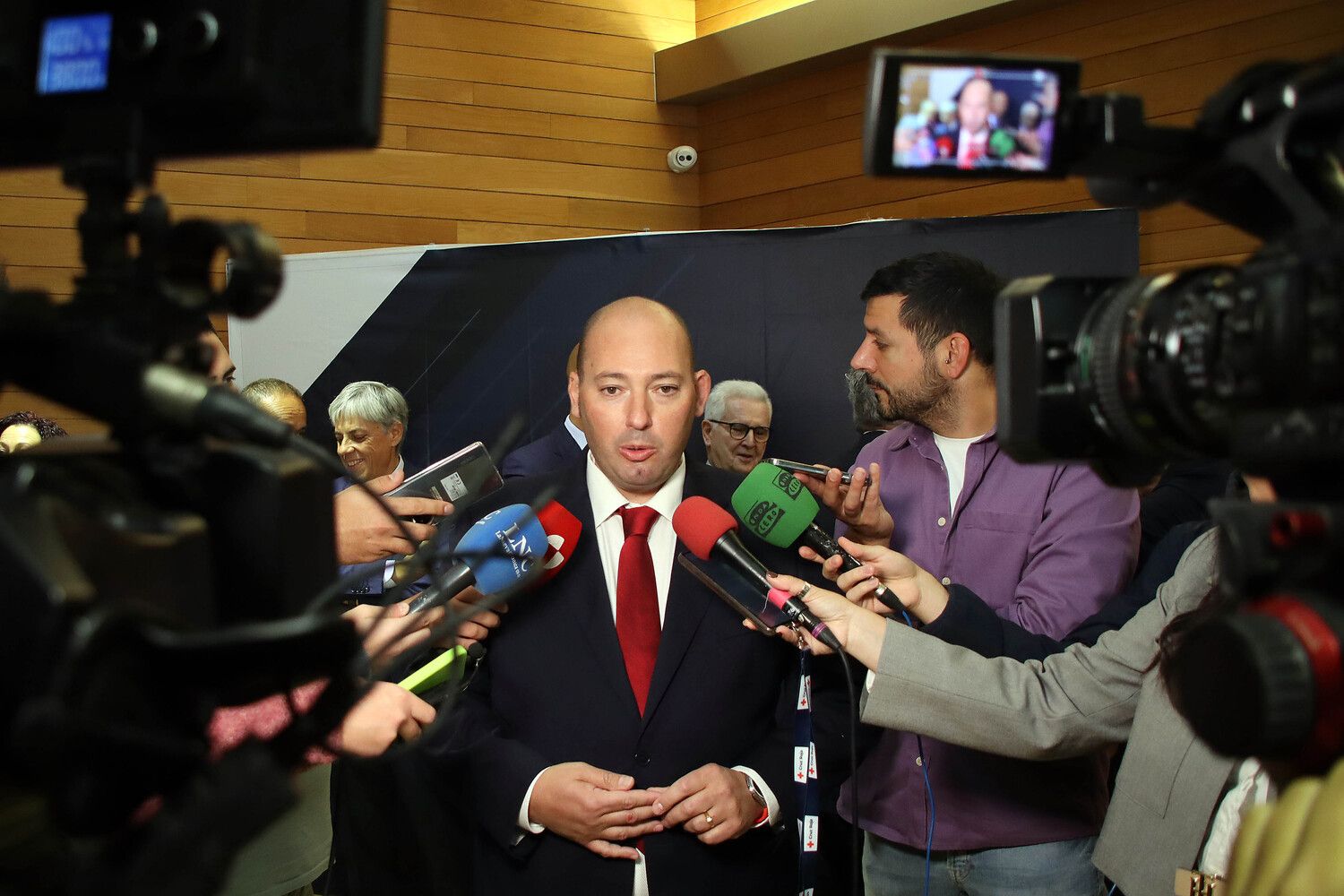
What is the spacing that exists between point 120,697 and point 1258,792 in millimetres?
1257

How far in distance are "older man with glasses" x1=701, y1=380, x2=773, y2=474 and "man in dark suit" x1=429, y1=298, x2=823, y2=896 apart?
2.08 m

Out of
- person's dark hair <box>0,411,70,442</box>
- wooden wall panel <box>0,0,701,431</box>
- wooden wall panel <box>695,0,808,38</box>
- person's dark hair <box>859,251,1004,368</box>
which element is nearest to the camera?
person's dark hair <box>859,251,1004,368</box>

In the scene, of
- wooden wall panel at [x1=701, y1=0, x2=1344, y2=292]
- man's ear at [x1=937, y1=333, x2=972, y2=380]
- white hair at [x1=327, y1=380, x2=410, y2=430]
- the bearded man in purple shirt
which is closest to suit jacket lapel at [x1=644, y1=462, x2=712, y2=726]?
the bearded man in purple shirt

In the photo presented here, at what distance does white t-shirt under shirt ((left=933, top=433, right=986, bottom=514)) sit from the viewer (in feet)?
7.75

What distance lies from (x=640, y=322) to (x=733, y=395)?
83.0 inches

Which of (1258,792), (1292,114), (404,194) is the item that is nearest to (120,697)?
(1292,114)

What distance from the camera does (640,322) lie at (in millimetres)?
2082

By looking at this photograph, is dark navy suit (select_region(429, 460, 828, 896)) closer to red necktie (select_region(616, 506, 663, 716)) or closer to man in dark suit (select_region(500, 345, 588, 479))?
red necktie (select_region(616, 506, 663, 716))

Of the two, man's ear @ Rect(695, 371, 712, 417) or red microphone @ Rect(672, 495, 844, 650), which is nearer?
red microphone @ Rect(672, 495, 844, 650)

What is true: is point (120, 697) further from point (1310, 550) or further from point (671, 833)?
point (671, 833)

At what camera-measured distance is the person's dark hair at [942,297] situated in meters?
2.46

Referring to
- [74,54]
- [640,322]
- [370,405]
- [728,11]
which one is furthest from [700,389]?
[728,11]

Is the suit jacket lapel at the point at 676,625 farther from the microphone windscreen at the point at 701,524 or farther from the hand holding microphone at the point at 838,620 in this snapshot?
the hand holding microphone at the point at 838,620

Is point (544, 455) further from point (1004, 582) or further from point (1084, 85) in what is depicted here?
point (1084, 85)
